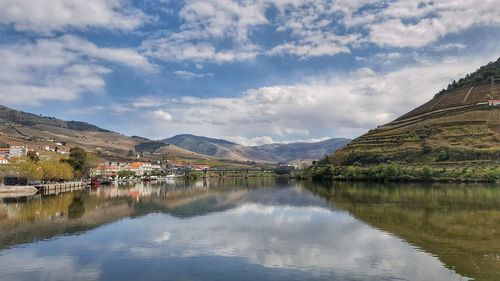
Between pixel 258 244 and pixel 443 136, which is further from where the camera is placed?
pixel 443 136

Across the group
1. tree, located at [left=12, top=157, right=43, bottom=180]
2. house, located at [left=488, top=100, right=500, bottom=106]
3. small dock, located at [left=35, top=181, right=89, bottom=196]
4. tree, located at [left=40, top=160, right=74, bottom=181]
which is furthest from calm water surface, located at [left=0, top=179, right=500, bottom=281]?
house, located at [left=488, top=100, right=500, bottom=106]

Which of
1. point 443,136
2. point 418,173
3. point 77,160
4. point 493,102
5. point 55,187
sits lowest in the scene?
point 55,187

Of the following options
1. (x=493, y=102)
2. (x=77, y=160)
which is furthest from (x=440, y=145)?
(x=77, y=160)

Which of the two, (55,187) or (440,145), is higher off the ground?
(440,145)

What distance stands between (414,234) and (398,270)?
1481cm

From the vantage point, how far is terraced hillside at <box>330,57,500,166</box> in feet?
445

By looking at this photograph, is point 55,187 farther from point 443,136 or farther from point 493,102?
point 493,102

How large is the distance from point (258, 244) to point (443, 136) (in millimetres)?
127327

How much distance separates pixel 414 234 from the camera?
142 feet

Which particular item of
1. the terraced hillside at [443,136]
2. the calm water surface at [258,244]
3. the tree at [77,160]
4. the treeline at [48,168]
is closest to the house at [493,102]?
the terraced hillside at [443,136]

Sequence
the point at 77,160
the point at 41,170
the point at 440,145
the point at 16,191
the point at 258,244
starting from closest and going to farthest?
the point at 258,244 → the point at 16,191 → the point at 41,170 → the point at 440,145 → the point at 77,160

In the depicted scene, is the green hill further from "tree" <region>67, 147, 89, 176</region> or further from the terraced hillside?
"tree" <region>67, 147, 89, 176</region>

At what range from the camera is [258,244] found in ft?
130

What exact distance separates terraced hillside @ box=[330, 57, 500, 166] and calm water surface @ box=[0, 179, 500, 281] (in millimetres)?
72866
